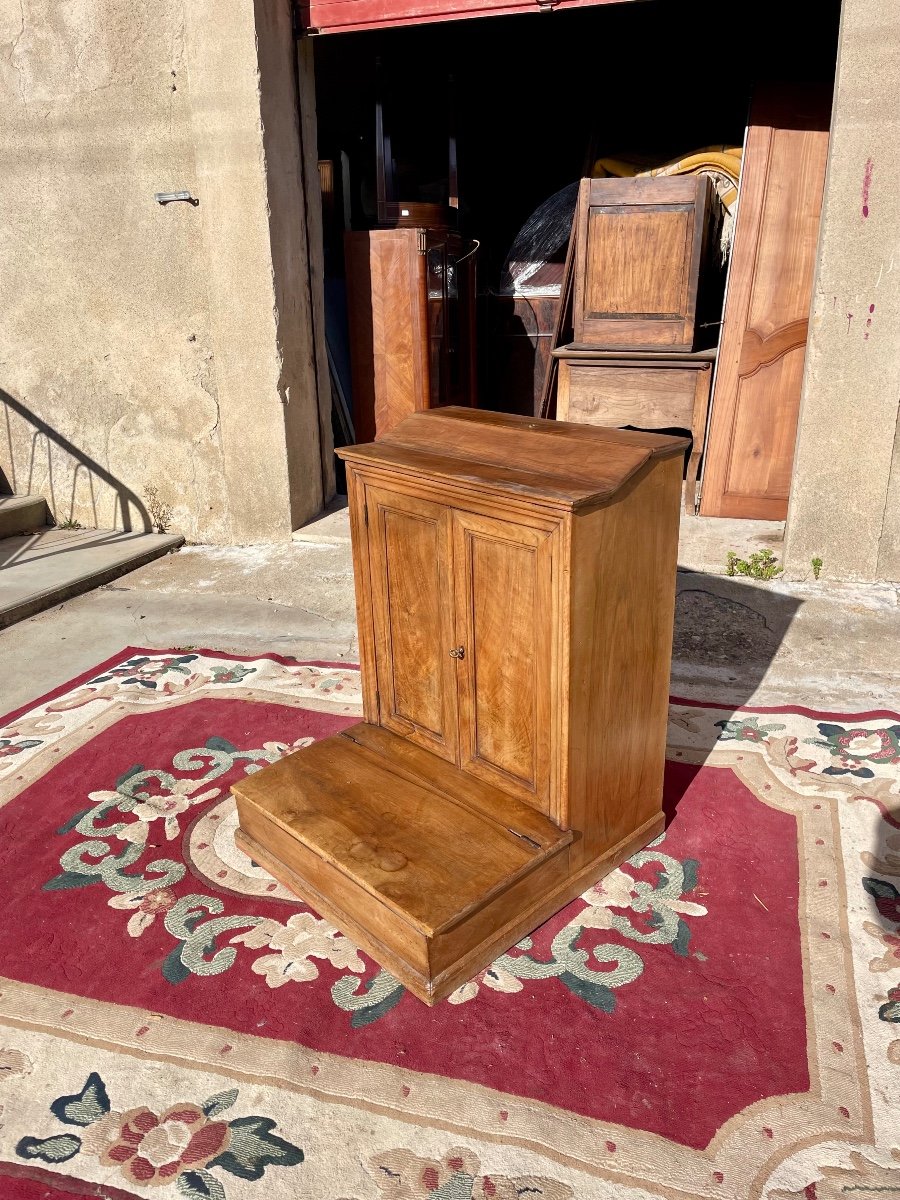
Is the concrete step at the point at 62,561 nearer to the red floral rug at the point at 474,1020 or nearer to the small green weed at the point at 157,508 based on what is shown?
the small green weed at the point at 157,508

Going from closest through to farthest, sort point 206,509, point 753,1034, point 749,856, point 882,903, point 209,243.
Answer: point 753,1034 → point 882,903 → point 749,856 → point 209,243 → point 206,509

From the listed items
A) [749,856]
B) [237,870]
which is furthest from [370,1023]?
[749,856]

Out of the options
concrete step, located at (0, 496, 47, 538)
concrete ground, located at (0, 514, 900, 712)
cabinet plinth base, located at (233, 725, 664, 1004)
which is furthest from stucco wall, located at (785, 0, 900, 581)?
concrete step, located at (0, 496, 47, 538)

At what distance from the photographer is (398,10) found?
470cm

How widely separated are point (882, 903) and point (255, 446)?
14.0ft

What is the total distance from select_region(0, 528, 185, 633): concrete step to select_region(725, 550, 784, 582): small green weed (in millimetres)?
3453

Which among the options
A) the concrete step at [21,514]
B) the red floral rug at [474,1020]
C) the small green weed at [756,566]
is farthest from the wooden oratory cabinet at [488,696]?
the concrete step at [21,514]

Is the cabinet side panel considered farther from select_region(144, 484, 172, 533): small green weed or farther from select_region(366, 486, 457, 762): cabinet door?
select_region(144, 484, 172, 533): small green weed

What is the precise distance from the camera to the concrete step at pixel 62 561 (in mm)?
4746

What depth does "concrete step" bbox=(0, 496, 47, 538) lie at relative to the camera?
5828 millimetres

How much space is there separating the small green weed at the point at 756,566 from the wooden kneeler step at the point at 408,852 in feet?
8.68

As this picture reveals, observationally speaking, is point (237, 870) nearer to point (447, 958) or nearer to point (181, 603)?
point (447, 958)

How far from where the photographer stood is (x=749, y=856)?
2.56 m

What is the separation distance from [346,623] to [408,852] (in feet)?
7.34
